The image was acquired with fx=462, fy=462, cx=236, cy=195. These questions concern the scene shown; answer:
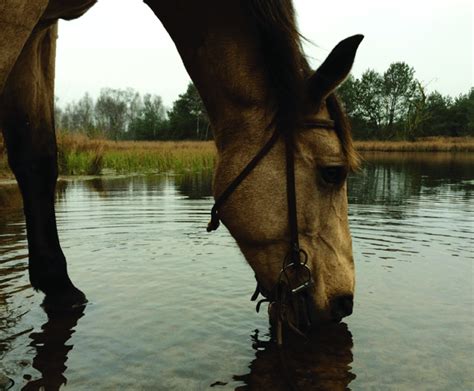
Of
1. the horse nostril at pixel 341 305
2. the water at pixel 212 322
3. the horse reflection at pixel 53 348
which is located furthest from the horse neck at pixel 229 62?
the horse reflection at pixel 53 348

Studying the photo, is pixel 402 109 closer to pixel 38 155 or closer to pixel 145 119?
pixel 145 119

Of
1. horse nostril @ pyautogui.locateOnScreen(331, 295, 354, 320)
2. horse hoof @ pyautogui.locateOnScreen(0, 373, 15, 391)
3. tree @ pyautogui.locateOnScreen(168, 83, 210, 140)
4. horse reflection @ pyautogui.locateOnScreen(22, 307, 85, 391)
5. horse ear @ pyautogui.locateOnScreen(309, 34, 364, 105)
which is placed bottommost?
horse reflection @ pyautogui.locateOnScreen(22, 307, 85, 391)

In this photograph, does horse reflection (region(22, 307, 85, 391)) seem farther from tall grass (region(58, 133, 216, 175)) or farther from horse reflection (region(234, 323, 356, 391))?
tall grass (region(58, 133, 216, 175))

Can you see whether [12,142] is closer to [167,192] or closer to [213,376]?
[213,376]

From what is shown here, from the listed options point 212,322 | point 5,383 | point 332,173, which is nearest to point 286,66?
point 332,173

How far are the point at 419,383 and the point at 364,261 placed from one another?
8.21 feet

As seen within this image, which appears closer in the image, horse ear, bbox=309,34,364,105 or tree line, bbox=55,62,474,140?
horse ear, bbox=309,34,364,105

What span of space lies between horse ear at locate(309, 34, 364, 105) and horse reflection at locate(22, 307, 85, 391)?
1.94 metres

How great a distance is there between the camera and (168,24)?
2.58m

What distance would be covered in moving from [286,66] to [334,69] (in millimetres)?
277

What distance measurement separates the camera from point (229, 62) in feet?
8.00

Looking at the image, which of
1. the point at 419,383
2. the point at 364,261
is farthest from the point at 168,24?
the point at 364,261

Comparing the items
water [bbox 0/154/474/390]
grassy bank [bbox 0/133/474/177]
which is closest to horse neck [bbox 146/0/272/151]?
water [bbox 0/154/474/390]

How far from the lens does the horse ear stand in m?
2.06
